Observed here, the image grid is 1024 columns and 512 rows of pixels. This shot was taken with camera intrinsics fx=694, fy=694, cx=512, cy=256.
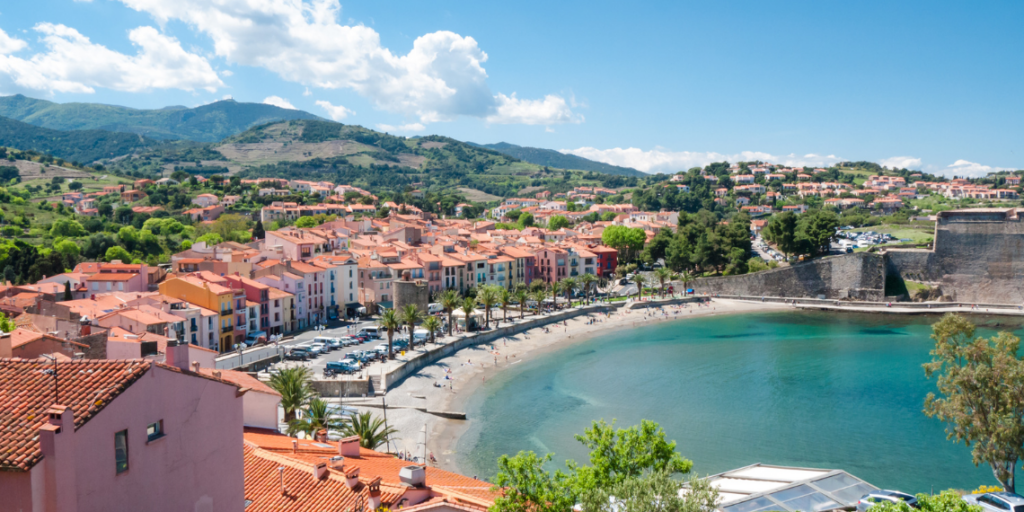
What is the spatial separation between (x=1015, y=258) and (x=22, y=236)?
9011cm

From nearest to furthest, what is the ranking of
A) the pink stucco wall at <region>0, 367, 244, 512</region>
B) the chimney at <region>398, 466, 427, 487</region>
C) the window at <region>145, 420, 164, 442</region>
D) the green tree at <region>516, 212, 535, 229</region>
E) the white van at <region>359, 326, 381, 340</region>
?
the pink stucco wall at <region>0, 367, 244, 512</region>
the window at <region>145, 420, 164, 442</region>
the chimney at <region>398, 466, 427, 487</region>
the white van at <region>359, 326, 381, 340</region>
the green tree at <region>516, 212, 535, 229</region>

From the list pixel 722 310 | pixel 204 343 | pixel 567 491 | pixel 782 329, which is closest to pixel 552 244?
pixel 722 310

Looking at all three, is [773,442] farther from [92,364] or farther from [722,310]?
[722,310]

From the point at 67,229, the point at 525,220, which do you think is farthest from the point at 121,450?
the point at 525,220

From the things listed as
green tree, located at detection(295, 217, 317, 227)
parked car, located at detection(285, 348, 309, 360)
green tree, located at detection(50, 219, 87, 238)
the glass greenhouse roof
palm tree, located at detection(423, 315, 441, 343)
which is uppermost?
green tree, located at detection(295, 217, 317, 227)

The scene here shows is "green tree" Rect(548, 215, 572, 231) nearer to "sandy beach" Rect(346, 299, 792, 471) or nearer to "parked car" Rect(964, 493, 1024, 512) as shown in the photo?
"sandy beach" Rect(346, 299, 792, 471)

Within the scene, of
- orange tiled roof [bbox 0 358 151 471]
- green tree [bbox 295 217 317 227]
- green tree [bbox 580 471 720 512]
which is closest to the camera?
orange tiled roof [bbox 0 358 151 471]

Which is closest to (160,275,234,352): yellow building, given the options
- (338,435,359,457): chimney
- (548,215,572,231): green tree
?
(338,435,359,457): chimney

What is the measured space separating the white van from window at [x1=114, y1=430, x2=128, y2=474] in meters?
34.4

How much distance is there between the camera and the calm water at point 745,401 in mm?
23969

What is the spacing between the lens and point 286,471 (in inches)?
386

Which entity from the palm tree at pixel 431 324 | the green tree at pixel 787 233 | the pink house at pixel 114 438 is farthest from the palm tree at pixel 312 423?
the green tree at pixel 787 233

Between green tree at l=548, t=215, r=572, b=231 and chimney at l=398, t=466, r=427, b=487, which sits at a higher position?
green tree at l=548, t=215, r=572, b=231

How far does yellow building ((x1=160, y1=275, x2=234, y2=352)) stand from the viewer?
3550cm
